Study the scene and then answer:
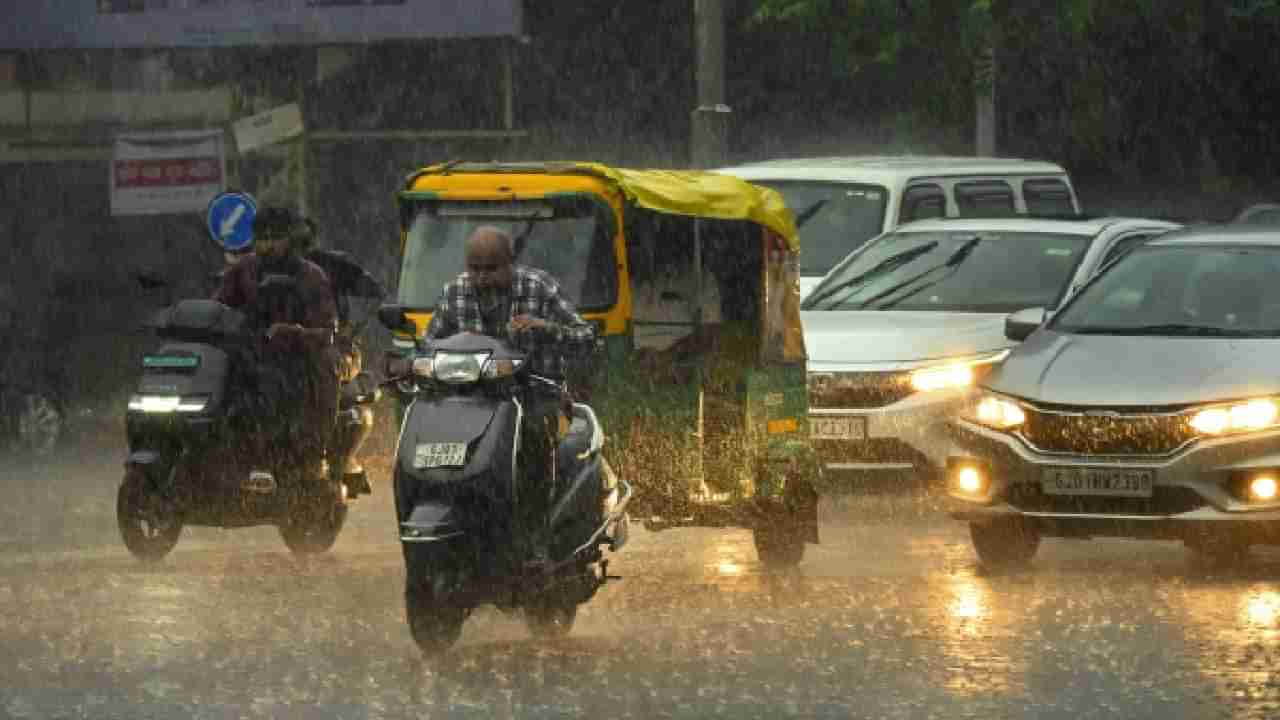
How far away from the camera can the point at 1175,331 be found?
45.3 ft

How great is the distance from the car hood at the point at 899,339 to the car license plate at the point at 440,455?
4922 millimetres

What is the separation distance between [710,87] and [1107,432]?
9.54m

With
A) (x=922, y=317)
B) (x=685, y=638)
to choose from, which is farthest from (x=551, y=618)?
(x=922, y=317)

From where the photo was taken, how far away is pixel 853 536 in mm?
15391

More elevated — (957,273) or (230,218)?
(230,218)

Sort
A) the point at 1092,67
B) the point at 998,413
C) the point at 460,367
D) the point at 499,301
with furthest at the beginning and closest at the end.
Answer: the point at 1092,67
the point at 998,413
the point at 499,301
the point at 460,367

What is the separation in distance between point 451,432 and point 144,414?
343 cm

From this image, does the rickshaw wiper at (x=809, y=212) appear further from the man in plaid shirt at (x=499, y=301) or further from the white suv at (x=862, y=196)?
the man in plaid shirt at (x=499, y=301)

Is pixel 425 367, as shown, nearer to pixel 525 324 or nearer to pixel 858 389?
pixel 525 324

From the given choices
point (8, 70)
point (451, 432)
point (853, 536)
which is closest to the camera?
point (451, 432)

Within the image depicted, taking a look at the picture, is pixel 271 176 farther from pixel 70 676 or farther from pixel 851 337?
pixel 70 676

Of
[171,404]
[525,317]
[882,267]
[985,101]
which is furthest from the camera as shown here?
[985,101]

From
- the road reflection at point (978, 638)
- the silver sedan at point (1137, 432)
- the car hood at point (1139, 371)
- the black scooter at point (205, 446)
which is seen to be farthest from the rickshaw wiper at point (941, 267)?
the black scooter at point (205, 446)

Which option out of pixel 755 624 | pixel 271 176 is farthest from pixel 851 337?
pixel 271 176
